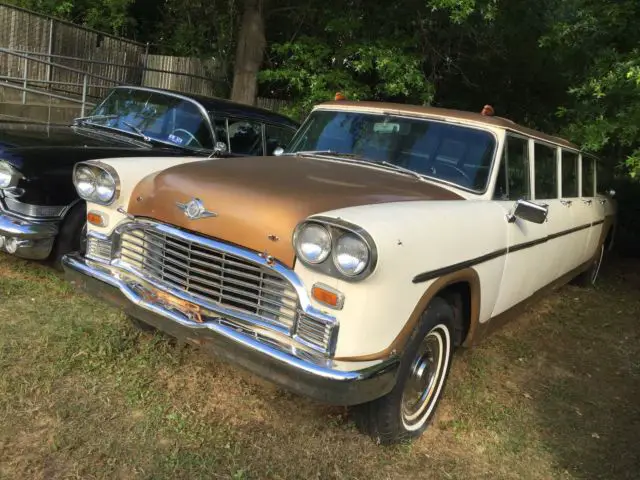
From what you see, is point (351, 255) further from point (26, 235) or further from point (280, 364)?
point (26, 235)

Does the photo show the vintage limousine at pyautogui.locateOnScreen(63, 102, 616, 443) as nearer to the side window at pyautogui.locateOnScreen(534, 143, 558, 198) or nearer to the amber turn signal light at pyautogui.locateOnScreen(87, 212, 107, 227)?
the amber turn signal light at pyautogui.locateOnScreen(87, 212, 107, 227)

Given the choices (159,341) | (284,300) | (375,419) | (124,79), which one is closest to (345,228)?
(284,300)

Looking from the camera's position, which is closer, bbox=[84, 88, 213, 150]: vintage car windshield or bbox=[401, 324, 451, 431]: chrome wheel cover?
bbox=[401, 324, 451, 431]: chrome wheel cover

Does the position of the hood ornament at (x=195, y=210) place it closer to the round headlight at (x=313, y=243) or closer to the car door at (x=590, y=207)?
the round headlight at (x=313, y=243)

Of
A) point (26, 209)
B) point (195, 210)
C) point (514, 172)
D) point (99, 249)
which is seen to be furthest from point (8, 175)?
point (514, 172)

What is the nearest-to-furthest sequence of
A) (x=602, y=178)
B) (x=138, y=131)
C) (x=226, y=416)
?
(x=226, y=416) → (x=138, y=131) → (x=602, y=178)

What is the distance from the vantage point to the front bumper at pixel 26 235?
4.39 m

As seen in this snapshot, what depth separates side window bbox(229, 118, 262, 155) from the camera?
594 cm

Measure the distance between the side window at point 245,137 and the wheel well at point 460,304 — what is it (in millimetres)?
3200

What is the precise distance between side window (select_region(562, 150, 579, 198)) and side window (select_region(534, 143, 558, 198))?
26 centimetres

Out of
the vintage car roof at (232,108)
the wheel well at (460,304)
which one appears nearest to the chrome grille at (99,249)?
the wheel well at (460,304)

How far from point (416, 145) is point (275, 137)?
2.62 meters

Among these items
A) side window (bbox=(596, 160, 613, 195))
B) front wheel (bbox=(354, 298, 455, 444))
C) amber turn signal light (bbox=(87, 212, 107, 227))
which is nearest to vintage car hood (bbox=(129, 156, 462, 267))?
amber turn signal light (bbox=(87, 212, 107, 227))

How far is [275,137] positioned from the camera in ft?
20.7
